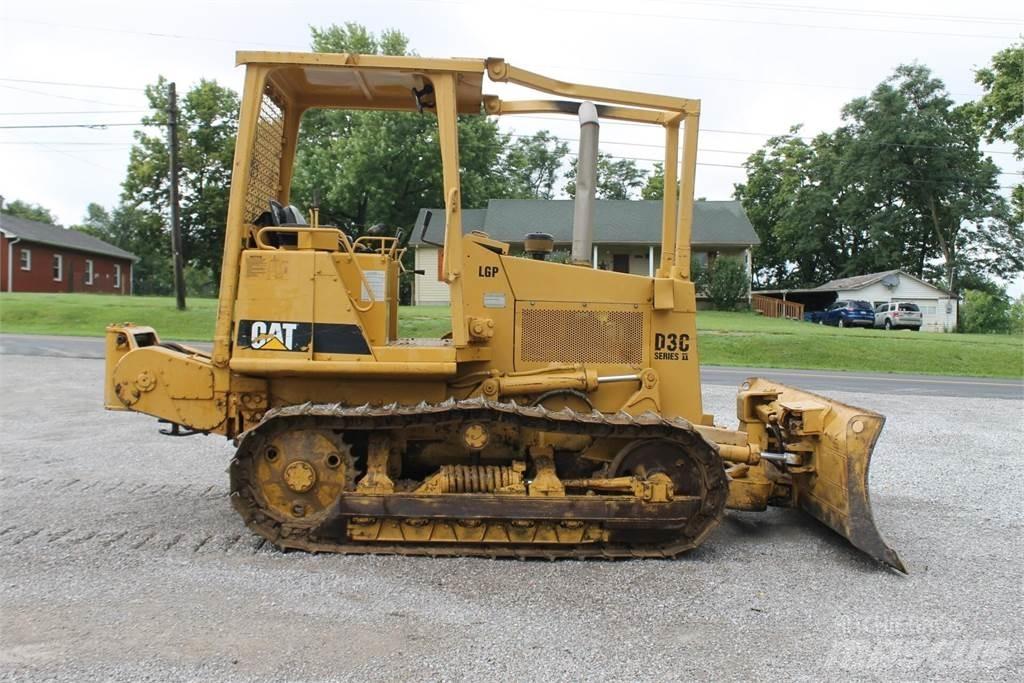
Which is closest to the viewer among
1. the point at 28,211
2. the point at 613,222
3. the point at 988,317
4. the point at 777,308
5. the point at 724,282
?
the point at 724,282

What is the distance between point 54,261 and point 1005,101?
5046 centimetres

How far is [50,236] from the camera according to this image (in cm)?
4669

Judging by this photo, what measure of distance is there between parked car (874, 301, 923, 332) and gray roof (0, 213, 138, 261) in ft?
158

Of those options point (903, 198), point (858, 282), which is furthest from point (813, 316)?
point (903, 198)

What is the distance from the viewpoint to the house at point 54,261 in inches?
1669

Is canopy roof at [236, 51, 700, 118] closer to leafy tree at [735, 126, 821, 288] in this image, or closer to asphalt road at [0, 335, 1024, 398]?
asphalt road at [0, 335, 1024, 398]

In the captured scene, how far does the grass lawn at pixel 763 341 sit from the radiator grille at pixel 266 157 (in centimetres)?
1473

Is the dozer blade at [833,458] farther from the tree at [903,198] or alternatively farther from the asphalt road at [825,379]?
the tree at [903,198]

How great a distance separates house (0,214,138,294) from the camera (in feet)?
139

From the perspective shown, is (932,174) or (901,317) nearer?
(901,317)

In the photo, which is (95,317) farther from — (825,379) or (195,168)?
(825,379)

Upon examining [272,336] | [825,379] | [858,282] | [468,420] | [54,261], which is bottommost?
[825,379]

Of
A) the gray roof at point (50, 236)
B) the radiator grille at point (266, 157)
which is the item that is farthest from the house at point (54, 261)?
the radiator grille at point (266, 157)

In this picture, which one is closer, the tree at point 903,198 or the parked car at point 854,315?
the parked car at point 854,315
